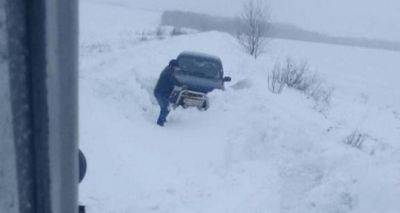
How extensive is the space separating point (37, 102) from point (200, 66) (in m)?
13.9

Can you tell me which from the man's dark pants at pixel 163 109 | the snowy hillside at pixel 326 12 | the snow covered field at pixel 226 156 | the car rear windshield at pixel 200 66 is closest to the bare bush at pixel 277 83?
the snow covered field at pixel 226 156

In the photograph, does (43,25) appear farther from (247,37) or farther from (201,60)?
(247,37)

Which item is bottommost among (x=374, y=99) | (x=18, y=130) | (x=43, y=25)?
(x=374, y=99)

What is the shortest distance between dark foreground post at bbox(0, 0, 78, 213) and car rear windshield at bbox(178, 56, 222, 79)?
530 inches

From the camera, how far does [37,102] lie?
1.48 metres

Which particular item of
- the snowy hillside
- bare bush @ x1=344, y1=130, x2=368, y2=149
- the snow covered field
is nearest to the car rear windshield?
the snow covered field

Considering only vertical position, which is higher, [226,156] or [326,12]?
[326,12]

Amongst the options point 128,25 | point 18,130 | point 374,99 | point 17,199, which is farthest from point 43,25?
point 128,25

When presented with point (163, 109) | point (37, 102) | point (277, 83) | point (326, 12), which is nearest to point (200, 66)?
point (163, 109)

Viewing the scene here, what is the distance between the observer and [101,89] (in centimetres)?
1442

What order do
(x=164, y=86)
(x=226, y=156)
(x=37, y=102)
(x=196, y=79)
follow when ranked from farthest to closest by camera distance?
(x=196, y=79)
(x=164, y=86)
(x=226, y=156)
(x=37, y=102)

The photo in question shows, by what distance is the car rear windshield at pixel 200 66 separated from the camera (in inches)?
597

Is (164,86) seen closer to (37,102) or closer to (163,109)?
(163,109)

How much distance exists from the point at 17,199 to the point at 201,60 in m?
14.1
